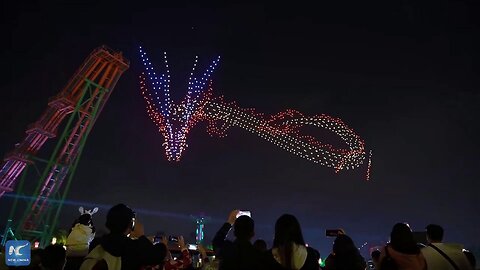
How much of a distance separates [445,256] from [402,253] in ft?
2.76

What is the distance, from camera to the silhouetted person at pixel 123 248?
4129 millimetres

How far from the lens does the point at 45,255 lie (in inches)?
199

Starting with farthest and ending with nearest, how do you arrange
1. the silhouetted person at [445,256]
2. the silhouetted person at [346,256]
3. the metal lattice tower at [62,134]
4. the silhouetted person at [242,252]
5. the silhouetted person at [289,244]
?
1. the metal lattice tower at [62,134]
2. the silhouetted person at [445,256]
3. the silhouetted person at [346,256]
4. the silhouetted person at [289,244]
5. the silhouetted person at [242,252]

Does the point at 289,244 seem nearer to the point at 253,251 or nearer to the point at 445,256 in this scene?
the point at 253,251

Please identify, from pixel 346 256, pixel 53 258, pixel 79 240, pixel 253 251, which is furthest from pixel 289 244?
pixel 79 240

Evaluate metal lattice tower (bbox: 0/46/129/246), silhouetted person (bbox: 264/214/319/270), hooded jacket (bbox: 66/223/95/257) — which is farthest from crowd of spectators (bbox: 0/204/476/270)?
metal lattice tower (bbox: 0/46/129/246)

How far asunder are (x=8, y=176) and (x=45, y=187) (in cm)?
357

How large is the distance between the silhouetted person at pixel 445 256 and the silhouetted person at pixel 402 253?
0.53 metres

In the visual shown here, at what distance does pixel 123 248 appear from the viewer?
4.15 meters

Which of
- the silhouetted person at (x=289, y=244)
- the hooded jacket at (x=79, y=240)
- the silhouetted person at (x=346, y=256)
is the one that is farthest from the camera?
the hooded jacket at (x=79, y=240)

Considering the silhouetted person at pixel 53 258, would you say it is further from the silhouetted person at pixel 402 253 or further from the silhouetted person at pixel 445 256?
the silhouetted person at pixel 445 256

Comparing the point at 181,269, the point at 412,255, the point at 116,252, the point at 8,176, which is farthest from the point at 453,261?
the point at 8,176

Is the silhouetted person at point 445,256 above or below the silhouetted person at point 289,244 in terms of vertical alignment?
below

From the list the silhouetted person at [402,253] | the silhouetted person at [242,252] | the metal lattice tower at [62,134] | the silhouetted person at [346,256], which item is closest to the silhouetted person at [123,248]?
the silhouetted person at [242,252]
